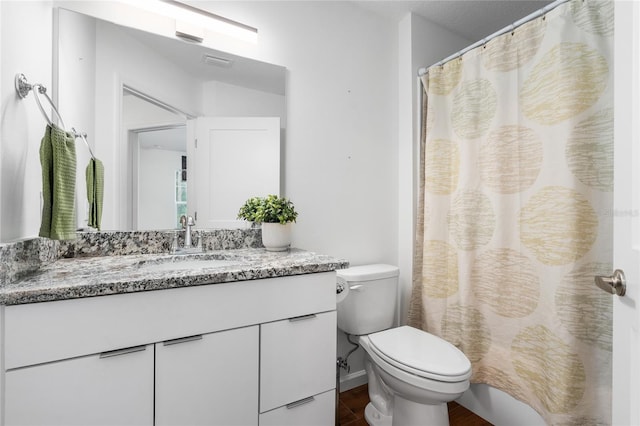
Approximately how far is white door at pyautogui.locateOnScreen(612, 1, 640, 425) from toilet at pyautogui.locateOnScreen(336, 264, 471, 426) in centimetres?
53

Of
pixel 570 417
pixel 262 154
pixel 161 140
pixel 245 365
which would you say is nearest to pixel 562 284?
pixel 570 417

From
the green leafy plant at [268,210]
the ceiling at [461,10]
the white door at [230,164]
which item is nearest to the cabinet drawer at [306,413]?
the green leafy plant at [268,210]

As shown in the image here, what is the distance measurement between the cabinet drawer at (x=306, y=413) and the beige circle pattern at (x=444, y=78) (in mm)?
1752

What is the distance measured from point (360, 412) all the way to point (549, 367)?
97 cm

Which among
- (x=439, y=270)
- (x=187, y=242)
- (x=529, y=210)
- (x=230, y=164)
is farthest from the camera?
(x=439, y=270)

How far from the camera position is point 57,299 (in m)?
0.78

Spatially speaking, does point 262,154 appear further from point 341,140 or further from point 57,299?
point 57,299

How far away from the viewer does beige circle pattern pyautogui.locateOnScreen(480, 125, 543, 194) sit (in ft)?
4.42

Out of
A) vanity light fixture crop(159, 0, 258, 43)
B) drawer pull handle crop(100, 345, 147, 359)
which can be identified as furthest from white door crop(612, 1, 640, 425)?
vanity light fixture crop(159, 0, 258, 43)

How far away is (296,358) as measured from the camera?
3.77 feet

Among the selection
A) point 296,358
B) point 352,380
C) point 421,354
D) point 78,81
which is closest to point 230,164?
point 78,81

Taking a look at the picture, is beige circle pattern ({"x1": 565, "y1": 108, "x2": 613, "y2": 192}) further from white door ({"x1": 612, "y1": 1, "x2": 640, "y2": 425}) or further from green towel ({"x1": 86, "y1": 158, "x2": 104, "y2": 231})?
green towel ({"x1": 86, "y1": 158, "x2": 104, "y2": 231})

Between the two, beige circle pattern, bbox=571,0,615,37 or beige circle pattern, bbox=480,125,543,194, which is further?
beige circle pattern, bbox=480,125,543,194

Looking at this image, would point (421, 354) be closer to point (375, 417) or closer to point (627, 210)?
point (375, 417)
